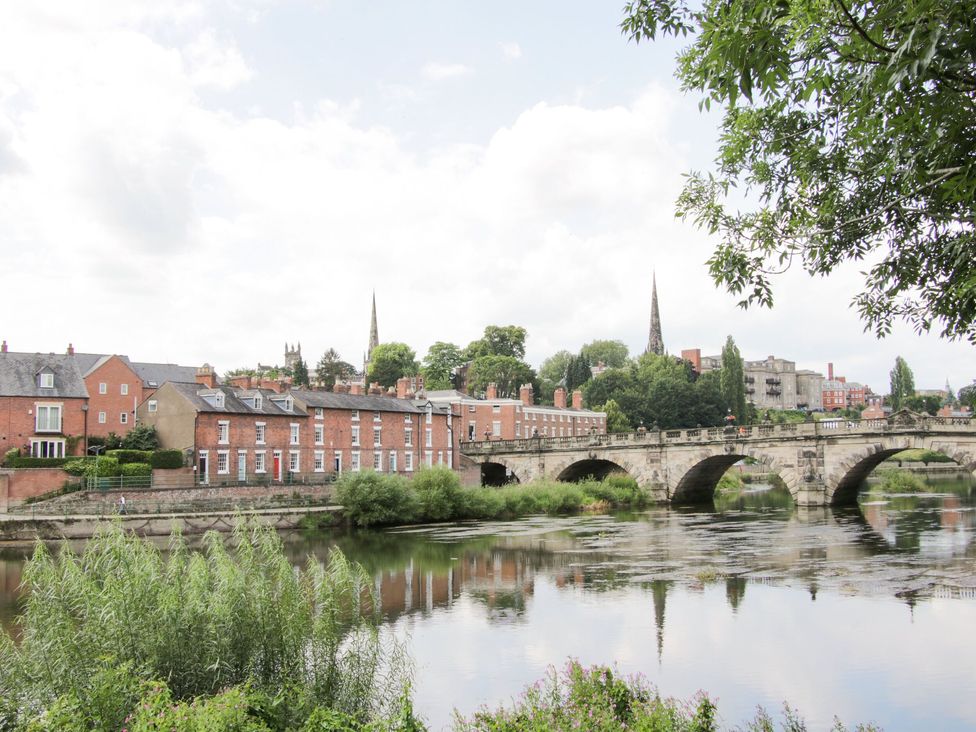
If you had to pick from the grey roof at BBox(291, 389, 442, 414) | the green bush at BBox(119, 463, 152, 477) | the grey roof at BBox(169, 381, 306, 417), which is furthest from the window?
the grey roof at BBox(291, 389, 442, 414)

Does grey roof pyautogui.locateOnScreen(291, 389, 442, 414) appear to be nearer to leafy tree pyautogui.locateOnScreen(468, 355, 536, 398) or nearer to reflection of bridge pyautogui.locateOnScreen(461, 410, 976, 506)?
reflection of bridge pyautogui.locateOnScreen(461, 410, 976, 506)

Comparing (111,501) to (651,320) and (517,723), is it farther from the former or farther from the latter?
(651,320)

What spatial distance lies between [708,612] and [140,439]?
38.6m

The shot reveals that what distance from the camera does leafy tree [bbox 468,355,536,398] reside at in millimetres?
112000

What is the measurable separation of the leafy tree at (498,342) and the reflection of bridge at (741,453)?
4813cm

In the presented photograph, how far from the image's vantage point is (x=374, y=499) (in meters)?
45.9

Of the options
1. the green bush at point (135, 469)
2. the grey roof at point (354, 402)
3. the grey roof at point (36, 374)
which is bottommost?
the green bush at point (135, 469)

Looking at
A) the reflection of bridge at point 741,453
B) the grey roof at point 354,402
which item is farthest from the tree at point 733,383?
the grey roof at point 354,402

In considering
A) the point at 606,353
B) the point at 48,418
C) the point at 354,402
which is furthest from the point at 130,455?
the point at 606,353

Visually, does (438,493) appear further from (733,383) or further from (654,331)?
(654,331)

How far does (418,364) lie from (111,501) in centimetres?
7996

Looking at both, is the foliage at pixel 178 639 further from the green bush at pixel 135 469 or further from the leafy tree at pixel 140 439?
the leafy tree at pixel 140 439

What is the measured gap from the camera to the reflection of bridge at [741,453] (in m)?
49.5

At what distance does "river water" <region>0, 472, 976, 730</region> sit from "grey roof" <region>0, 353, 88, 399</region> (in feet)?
57.0
